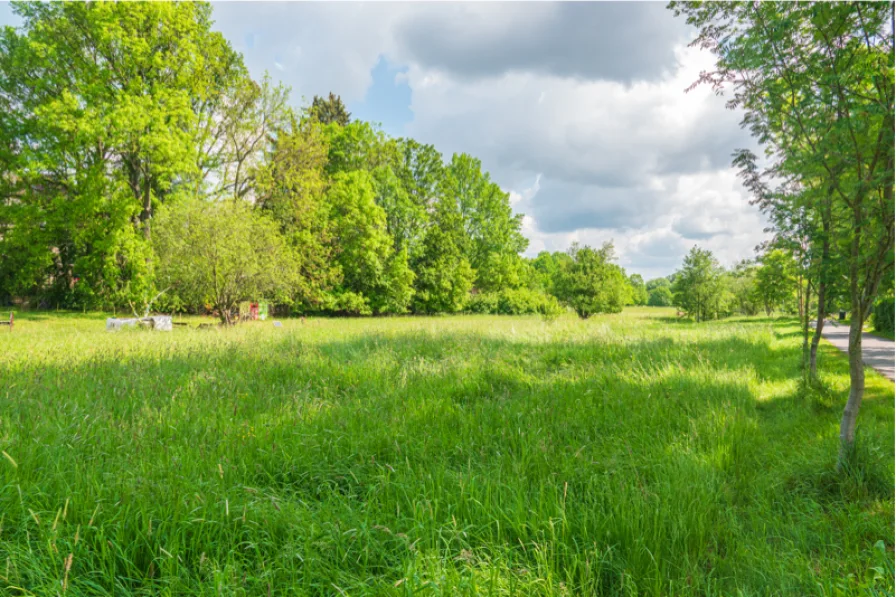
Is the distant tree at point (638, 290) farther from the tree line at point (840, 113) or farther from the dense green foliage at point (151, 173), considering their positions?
the tree line at point (840, 113)

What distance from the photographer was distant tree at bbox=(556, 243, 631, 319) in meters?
24.7

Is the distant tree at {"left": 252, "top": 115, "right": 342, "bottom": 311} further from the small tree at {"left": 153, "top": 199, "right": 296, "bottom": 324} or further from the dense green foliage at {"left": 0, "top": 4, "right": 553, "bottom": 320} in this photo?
the small tree at {"left": 153, "top": 199, "right": 296, "bottom": 324}

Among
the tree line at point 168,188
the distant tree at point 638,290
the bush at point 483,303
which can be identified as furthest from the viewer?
the distant tree at point 638,290

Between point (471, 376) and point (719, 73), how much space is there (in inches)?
194

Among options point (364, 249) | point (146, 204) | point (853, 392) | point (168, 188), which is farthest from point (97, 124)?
point (853, 392)

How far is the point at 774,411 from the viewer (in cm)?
541

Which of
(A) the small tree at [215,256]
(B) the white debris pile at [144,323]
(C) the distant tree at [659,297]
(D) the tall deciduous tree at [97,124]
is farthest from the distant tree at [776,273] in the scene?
(C) the distant tree at [659,297]

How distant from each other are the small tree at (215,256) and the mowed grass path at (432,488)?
10.7m

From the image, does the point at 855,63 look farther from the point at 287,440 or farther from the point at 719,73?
the point at 287,440

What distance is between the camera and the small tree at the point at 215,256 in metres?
15.9

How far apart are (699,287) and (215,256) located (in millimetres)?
36387

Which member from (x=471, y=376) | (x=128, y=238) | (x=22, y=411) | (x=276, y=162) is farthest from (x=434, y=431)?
(x=276, y=162)

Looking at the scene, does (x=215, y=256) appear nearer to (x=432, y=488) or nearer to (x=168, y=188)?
(x=168, y=188)

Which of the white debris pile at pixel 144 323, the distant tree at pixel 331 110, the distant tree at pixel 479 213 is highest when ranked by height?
the distant tree at pixel 331 110
